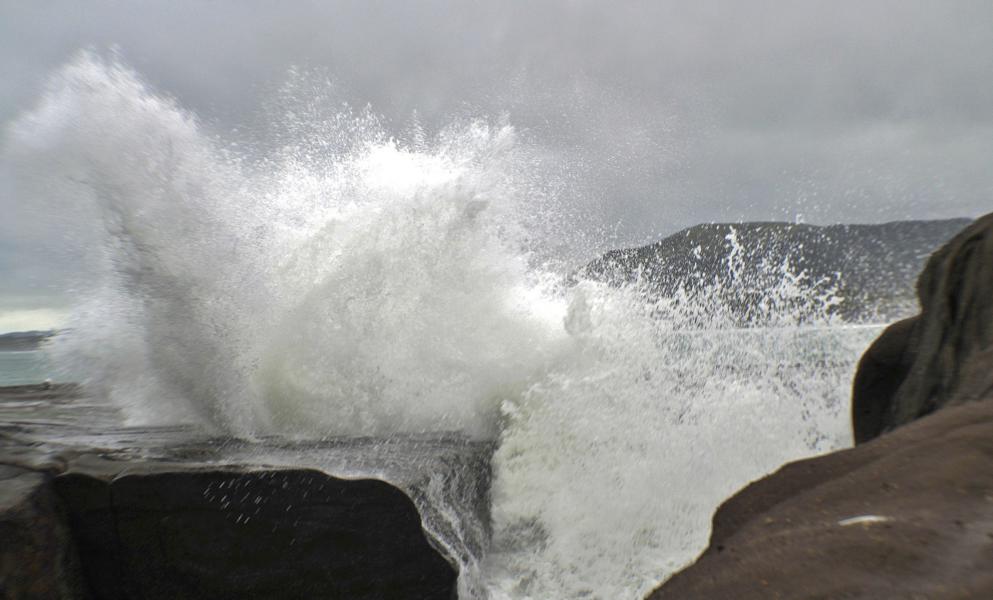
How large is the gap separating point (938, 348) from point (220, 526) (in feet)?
12.6

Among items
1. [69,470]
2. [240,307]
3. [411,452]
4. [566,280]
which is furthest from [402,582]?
[566,280]

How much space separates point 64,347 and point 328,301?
2.57 meters

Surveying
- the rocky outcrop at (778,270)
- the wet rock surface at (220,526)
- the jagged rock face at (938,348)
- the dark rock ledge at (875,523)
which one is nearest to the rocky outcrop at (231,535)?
the wet rock surface at (220,526)

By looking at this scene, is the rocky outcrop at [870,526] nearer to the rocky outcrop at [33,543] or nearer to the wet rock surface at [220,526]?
the wet rock surface at [220,526]

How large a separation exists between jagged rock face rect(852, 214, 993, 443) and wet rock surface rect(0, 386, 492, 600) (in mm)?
2649

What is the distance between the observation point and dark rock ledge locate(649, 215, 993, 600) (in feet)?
4.58

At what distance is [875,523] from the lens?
65.2 inches

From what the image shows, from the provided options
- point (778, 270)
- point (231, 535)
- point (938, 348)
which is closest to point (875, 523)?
point (938, 348)

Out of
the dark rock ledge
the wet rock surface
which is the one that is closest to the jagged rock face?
the dark rock ledge

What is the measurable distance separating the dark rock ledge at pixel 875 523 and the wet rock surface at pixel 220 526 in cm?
209

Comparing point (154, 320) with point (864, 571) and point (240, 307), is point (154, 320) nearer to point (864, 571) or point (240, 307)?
point (240, 307)

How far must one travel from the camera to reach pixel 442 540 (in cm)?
425

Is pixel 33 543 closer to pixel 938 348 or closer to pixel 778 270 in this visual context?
pixel 938 348

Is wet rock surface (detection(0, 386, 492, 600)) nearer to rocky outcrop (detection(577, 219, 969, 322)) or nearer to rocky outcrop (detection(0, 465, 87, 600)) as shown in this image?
rocky outcrop (detection(0, 465, 87, 600))
